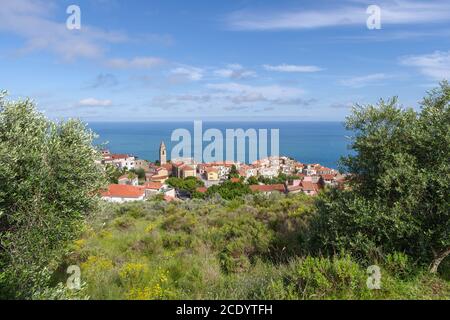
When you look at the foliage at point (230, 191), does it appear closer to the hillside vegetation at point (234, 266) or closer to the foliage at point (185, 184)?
the foliage at point (185, 184)

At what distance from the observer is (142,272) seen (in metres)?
7.63

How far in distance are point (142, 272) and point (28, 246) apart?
2.59 m

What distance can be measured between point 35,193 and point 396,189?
7.66m

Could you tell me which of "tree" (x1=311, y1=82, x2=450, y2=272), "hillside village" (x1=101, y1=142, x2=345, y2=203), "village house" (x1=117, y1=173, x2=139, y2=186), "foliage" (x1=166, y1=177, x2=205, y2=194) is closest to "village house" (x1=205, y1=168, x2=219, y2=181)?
"hillside village" (x1=101, y1=142, x2=345, y2=203)

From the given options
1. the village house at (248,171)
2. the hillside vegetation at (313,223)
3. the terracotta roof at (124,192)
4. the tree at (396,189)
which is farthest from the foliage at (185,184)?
the tree at (396,189)

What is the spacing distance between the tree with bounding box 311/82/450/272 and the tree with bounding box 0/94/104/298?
5.96 metres

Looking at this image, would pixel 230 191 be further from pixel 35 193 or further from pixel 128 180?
pixel 128 180

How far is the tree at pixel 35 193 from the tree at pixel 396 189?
596 centimetres

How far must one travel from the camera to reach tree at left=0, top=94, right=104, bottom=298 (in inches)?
235

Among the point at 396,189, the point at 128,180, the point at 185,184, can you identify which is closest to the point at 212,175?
the point at 128,180

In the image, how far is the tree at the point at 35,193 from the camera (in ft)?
19.6

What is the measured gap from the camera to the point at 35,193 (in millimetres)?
6363
